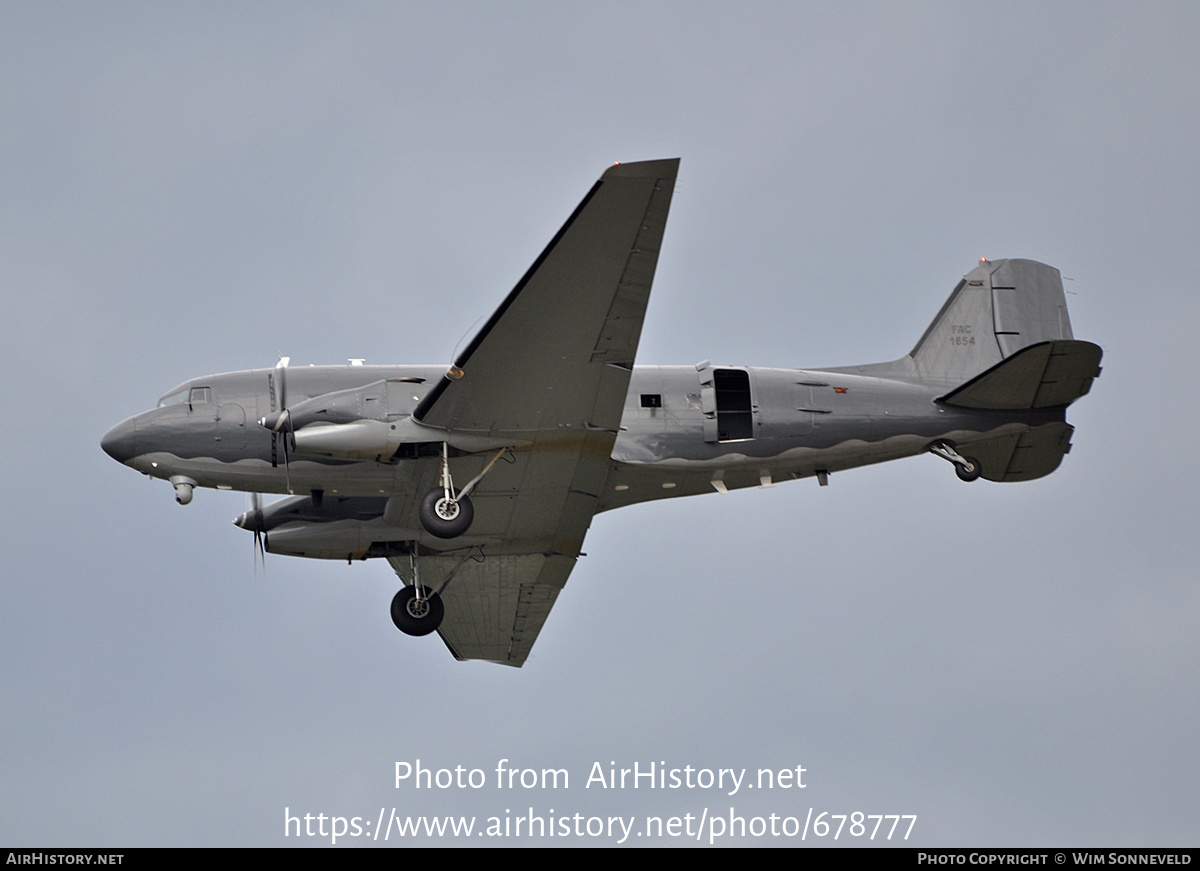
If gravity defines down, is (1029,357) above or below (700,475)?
above

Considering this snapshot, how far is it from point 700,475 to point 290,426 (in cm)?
696

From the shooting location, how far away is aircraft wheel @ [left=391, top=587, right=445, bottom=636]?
26531mm

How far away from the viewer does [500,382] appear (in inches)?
893

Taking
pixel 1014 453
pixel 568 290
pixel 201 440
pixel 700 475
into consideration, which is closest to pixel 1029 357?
pixel 1014 453

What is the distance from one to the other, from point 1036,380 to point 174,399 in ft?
48.3

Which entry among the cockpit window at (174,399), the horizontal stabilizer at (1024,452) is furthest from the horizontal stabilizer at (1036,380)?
the cockpit window at (174,399)

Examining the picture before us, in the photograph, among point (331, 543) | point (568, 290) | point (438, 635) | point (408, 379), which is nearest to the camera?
point (568, 290)

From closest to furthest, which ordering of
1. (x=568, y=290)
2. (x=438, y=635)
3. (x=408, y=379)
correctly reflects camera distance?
(x=568, y=290)
(x=408, y=379)
(x=438, y=635)

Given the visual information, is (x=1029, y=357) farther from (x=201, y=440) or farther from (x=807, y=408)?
(x=201, y=440)

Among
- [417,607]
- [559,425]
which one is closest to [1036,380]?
[559,425]

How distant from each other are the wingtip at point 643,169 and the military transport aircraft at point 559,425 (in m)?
0.03

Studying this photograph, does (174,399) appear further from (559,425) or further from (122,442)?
(559,425)

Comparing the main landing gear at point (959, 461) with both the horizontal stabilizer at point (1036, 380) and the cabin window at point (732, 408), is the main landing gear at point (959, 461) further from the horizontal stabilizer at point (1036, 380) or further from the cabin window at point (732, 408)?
the cabin window at point (732, 408)

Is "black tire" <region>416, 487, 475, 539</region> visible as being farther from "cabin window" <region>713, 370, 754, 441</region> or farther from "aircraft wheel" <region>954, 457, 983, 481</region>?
"aircraft wheel" <region>954, 457, 983, 481</region>
